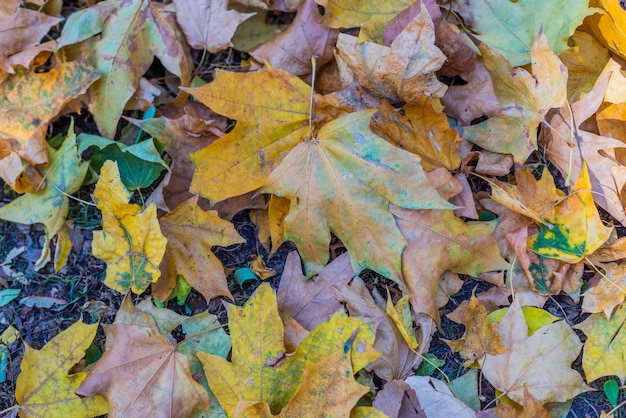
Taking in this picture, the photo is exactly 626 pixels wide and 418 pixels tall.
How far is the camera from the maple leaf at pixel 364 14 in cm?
168

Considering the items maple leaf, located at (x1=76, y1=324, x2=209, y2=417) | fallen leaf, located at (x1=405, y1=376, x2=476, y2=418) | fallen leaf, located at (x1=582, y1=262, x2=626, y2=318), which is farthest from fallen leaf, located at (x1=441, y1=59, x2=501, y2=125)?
maple leaf, located at (x1=76, y1=324, x2=209, y2=417)

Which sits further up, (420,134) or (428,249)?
(420,134)

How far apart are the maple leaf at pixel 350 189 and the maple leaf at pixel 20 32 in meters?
0.95

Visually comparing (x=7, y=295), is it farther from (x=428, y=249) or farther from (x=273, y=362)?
(x=428, y=249)

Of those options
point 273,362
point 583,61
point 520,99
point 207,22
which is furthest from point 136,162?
point 583,61

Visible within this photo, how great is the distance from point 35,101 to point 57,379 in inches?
34.3

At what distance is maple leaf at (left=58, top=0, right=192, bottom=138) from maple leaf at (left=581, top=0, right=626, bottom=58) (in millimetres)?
1232

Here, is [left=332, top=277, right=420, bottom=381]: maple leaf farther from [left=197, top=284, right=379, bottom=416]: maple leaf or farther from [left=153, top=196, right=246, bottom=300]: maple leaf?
[left=153, top=196, right=246, bottom=300]: maple leaf

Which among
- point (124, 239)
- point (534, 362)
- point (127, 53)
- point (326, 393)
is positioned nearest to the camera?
point (326, 393)

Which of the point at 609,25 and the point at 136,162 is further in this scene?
the point at 136,162

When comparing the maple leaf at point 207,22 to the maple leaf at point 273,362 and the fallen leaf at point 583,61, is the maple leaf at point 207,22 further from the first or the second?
the fallen leaf at point 583,61

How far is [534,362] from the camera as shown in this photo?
1.48 m

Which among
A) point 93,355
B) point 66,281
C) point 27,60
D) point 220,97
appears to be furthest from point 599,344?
point 27,60

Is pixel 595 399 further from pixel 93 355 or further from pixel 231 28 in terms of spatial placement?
pixel 231 28
